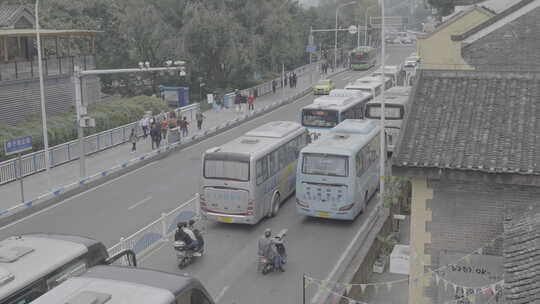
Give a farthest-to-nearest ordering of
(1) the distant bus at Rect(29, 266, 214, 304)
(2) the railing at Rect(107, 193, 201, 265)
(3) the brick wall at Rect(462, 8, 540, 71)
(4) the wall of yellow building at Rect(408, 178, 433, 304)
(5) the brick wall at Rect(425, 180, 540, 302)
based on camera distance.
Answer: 1. (3) the brick wall at Rect(462, 8, 540, 71)
2. (2) the railing at Rect(107, 193, 201, 265)
3. (4) the wall of yellow building at Rect(408, 178, 433, 304)
4. (5) the brick wall at Rect(425, 180, 540, 302)
5. (1) the distant bus at Rect(29, 266, 214, 304)

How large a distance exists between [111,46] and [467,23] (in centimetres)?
3569

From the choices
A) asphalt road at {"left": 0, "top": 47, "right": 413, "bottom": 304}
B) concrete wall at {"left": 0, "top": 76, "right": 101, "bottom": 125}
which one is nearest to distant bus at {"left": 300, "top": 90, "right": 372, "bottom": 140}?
asphalt road at {"left": 0, "top": 47, "right": 413, "bottom": 304}

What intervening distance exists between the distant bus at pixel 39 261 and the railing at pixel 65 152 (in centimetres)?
1496

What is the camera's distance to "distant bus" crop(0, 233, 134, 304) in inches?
481

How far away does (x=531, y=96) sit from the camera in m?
14.5

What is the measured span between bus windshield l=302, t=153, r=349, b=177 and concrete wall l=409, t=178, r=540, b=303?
28.2ft

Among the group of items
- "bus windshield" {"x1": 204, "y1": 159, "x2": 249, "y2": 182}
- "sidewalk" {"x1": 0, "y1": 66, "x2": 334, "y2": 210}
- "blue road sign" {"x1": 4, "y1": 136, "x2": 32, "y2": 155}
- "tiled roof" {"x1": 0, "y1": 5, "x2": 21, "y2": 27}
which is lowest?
"sidewalk" {"x1": 0, "y1": 66, "x2": 334, "y2": 210}

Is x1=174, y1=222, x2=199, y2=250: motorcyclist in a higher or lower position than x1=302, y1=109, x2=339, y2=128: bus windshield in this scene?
lower

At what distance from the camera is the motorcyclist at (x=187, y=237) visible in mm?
19625

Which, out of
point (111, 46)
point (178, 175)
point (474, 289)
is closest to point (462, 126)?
point (474, 289)

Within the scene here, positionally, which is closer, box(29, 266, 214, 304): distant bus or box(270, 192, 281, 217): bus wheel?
box(29, 266, 214, 304): distant bus

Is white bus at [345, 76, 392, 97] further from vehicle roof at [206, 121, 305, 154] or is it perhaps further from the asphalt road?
vehicle roof at [206, 121, 305, 154]

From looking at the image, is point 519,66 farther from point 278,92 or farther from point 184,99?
point 278,92

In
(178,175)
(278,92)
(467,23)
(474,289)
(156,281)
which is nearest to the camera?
(156,281)
